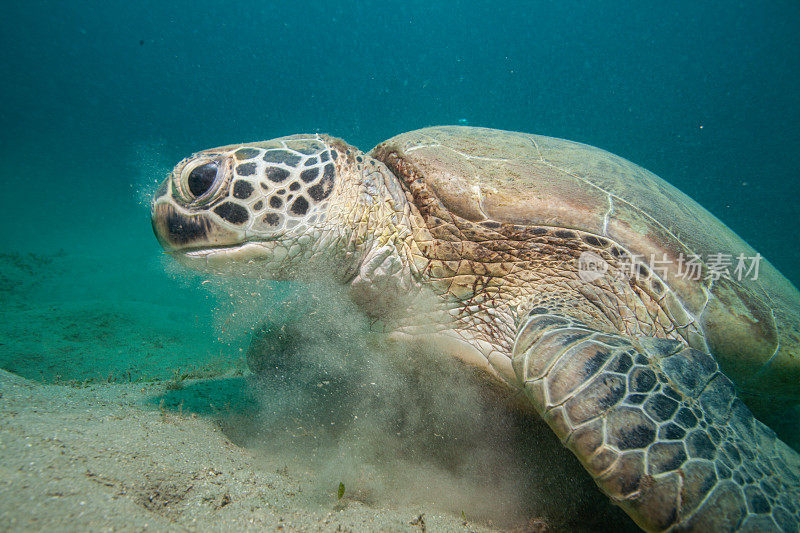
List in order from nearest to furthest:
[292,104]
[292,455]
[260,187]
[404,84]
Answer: [292,455] < [260,187] < [292,104] < [404,84]

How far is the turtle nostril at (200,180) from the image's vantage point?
6.28 ft

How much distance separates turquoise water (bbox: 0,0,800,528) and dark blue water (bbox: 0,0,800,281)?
0.28 m

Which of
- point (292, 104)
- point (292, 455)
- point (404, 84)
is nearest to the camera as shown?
point (292, 455)

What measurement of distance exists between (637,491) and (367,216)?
1851 mm

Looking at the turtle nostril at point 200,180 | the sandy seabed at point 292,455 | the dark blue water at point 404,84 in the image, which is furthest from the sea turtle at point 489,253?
the dark blue water at point 404,84

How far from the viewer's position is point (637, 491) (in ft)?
3.80

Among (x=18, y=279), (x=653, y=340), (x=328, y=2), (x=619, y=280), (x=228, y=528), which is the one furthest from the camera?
(x=328, y=2)

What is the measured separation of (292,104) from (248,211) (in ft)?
239

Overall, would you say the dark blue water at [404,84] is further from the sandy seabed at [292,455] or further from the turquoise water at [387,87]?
the sandy seabed at [292,455]

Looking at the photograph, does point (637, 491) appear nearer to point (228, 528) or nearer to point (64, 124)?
point (228, 528)

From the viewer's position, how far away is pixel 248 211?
1909mm

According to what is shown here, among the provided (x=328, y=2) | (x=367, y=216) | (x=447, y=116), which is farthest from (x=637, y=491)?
(x=328, y=2)

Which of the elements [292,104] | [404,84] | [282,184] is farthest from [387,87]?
[282,184]

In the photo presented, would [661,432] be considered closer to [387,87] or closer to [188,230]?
[188,230]
